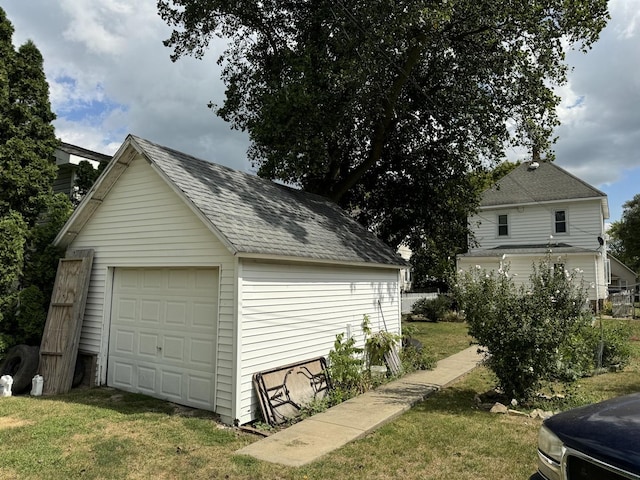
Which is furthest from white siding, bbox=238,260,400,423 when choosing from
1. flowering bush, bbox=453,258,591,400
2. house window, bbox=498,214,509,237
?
house window, bbox=498,214,509,237

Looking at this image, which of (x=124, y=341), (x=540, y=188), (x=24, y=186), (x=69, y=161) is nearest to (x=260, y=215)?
(x=124, y=341)

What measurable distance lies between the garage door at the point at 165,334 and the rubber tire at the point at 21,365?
4.84 feet

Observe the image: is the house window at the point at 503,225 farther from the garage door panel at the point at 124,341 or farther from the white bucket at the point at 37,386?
the white bucket at the point at 37,386

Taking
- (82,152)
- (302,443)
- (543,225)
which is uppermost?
(82,152)

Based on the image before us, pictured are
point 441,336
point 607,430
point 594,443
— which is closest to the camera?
point 594,443

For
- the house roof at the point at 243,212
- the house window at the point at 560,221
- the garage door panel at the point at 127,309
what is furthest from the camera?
the house window at the point at 560,221

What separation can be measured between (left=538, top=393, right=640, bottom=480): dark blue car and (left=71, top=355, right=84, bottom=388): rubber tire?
28.8ft

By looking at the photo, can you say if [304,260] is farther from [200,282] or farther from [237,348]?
[237,348]

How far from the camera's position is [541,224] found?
80.5 feet

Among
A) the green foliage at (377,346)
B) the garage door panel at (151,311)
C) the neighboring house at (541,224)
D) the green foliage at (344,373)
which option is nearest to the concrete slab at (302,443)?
the green foliage at (344,373)

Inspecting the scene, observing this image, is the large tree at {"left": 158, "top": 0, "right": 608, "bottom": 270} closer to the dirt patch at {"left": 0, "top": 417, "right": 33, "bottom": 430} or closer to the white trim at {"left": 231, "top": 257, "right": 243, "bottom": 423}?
the white trim at {"left": 231, "top": 257, "right": 243, "bottom": 423}

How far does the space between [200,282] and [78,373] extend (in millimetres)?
3698

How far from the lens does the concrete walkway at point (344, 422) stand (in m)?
5.52

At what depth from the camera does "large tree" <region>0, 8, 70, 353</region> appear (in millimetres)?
9320
